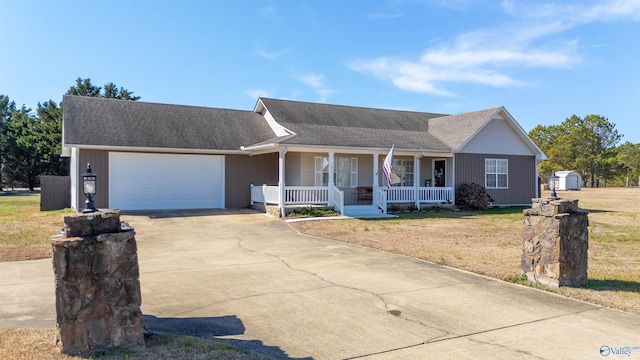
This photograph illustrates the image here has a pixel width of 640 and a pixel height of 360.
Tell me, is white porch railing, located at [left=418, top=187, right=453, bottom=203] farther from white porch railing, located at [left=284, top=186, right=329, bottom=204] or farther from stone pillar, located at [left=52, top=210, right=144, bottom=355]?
stone pillar, located at [left=52, top=210, right=144, bottom=355]

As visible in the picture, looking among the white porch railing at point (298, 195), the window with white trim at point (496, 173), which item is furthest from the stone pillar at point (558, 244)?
the window with white trim at point (496, 173)

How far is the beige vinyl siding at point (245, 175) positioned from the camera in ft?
67.7

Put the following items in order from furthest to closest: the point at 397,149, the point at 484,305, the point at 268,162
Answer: the point at 268,162, the point at 397,149, the point at 484,305

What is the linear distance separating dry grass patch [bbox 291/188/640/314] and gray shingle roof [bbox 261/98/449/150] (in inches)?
141

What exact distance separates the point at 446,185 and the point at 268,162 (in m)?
8.85

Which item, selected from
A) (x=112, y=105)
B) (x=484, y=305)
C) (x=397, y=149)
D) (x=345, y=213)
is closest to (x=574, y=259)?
(x=484, y=305)

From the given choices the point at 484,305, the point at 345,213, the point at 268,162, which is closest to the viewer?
the point at 484,305

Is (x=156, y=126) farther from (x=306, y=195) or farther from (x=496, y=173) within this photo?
(x=496, y=173)

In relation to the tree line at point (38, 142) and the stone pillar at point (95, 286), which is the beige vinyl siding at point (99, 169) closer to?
the stone pillar at point (95, 286)

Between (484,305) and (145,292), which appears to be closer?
(484,305)

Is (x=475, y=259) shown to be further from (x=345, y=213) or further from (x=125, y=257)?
(x=345, y=213)

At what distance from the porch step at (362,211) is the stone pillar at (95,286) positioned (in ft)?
46.2

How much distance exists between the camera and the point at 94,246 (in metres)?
4.29

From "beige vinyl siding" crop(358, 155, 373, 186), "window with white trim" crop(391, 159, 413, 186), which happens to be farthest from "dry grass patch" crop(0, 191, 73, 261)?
"window with white trim" crop(391, 159, 413, 186)
